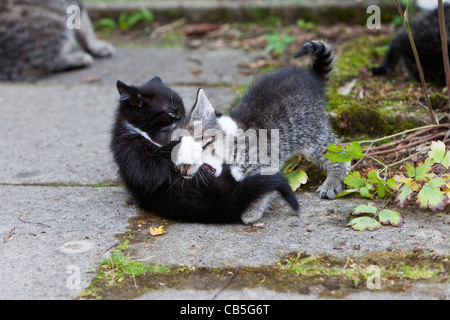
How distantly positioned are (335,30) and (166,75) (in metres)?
2.18

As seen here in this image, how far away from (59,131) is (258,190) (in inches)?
81.8

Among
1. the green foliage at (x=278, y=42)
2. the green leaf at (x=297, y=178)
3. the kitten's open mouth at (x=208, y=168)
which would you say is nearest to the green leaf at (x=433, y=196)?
the green leaf at (x=297, y=178)

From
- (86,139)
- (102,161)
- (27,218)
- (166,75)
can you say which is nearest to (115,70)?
(166,75)

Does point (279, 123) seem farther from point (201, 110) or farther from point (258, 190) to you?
point (258, 190)

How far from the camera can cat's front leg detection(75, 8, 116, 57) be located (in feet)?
20.2

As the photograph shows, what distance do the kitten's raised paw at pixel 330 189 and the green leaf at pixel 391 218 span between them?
1.41 ft

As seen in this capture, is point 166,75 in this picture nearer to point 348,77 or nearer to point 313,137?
point 348,77

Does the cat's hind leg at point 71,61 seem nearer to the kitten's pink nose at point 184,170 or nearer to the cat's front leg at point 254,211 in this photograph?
the kitten's pink nose at point 184,170

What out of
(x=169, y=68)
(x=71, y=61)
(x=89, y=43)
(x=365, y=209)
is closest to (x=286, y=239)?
(x=365, y=209)

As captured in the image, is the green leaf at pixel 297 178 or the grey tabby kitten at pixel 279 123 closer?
the grey tabby kitten at pixel 279 123

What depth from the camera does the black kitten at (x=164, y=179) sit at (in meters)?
2.95

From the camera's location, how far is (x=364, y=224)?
275 cm

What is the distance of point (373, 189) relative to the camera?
3.19 meters

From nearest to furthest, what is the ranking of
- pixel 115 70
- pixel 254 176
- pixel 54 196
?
1. pixel 254 176
2. pixel 54 196
3. pixel 115 70
